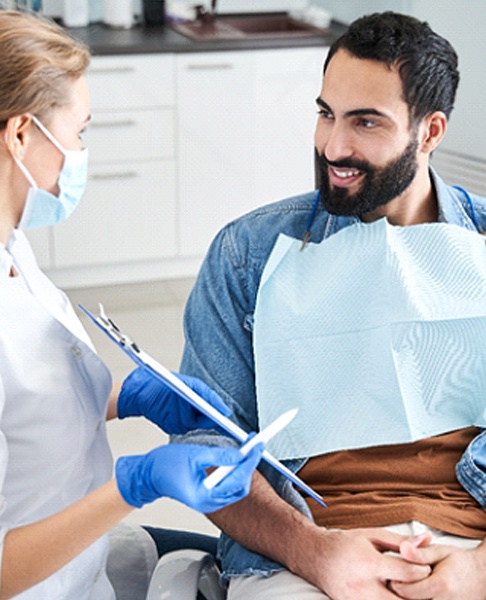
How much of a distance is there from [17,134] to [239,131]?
2675 millimetres

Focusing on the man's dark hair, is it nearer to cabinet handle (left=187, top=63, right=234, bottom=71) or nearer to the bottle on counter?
cabinet handle (left=187, top=63, right=234, bottom=71)

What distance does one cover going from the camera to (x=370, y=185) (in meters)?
1.80

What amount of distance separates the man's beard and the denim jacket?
3 centimetres

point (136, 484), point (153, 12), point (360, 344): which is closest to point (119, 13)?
point (153, 12)

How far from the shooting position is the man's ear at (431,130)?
72.9 inches

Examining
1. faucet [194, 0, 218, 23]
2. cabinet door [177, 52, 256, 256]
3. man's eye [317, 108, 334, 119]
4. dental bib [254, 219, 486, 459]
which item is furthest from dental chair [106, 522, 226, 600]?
faucet [194, 0, 218, 23]

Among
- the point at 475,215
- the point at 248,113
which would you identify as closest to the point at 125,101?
the point at 248,113

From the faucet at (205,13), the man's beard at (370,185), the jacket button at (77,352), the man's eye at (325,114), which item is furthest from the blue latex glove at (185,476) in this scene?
the faucet at (205,13)

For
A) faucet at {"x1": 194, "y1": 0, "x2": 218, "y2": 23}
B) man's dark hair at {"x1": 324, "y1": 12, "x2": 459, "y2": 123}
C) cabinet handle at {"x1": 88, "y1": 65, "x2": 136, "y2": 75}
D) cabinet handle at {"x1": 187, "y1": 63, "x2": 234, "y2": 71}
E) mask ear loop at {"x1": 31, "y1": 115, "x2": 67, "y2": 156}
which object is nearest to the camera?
mask ear loop at {"x1": 31, "y1": 115, "x2": 67, "y2": 156}

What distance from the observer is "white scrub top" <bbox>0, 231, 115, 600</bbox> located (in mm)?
1312

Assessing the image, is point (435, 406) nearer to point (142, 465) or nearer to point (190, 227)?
point (142, 465)

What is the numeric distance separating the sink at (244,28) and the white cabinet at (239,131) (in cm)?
9

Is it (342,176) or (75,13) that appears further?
(75,13)

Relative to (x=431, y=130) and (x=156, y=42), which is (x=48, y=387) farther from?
(x=156, y=42)
